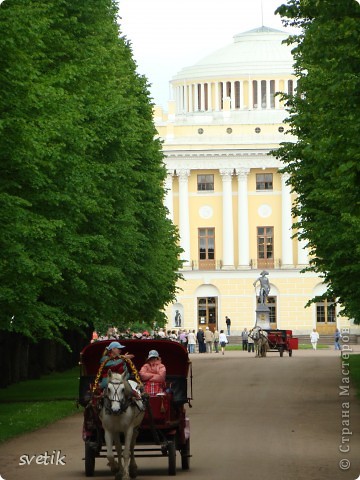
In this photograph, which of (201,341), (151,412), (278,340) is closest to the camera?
(151,412)

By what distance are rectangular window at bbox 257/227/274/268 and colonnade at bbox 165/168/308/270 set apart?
1059 mm

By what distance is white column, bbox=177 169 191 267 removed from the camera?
401 ft

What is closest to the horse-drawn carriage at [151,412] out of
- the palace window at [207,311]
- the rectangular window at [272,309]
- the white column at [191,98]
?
the rectangular window at [272,309]

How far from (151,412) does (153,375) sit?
68 centimetres

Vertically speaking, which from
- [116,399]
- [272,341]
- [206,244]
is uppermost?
[206,244]

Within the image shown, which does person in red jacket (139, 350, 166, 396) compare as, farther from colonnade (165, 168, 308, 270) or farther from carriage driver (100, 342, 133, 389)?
colonnade (165, 168, 308, 270)

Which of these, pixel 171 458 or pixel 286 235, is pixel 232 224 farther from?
pixel 171 458

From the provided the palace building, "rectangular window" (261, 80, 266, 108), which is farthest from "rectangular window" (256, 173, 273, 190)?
"rectangular window" (261, 80, 266, 108)

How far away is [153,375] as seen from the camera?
19.8 meters

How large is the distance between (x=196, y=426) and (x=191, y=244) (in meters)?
96.8

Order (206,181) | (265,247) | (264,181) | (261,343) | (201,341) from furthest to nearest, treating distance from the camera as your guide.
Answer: (206,181)
(264,181)
(265,247)
(201,341)
(261,343)

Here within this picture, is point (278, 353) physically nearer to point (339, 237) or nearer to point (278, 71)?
point (339, 237)

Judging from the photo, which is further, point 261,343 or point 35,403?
point 261,343

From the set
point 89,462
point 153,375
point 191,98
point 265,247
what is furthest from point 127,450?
point 191,98
